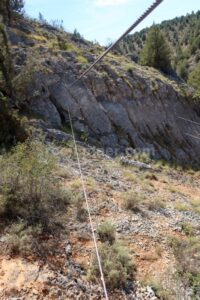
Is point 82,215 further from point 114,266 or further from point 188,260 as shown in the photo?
point 188,260

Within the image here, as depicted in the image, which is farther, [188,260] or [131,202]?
[131,202]

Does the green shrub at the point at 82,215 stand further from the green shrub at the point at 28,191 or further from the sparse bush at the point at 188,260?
the sparse bush at the point at 188,260

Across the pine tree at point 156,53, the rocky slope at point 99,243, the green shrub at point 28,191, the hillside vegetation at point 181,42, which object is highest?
the hillside vegetation at point 181,42

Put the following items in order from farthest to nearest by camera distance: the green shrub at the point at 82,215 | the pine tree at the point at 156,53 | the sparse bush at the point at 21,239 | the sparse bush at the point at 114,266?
the pine tree at the point at 156,53, the green shrub at the point at 82,215, the sparse bush at the point at 21,239, the sparse bush at the point at 114,266

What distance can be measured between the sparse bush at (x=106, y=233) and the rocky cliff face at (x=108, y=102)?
27.7 feet

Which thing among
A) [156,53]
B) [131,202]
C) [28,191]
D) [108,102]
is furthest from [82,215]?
[156,53]

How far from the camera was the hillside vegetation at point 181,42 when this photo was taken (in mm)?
82438

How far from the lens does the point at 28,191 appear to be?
25.2 feet

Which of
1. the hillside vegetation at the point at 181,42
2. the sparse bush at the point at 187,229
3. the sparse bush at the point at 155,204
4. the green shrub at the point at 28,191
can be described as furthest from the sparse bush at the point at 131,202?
the hillside vegetation at the point at 181,42

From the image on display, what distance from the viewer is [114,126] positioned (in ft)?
63.1

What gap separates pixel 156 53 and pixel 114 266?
31059 mm

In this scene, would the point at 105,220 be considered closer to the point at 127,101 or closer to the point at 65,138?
the point at 65,138

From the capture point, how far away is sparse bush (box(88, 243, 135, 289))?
6219mm

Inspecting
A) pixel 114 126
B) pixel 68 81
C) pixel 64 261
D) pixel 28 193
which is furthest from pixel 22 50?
pixel 64 261
